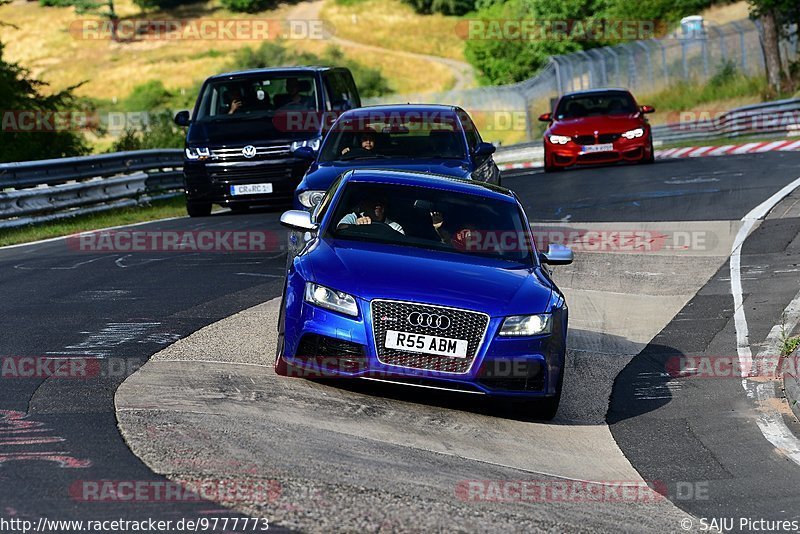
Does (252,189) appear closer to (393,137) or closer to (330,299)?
(393,137)

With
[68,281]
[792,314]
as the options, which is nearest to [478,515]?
[792,314]

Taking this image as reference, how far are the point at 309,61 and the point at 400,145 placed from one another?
275 ft

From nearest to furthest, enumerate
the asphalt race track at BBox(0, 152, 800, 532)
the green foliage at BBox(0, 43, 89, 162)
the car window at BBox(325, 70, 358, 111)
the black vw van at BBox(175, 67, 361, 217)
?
the asphalt race track at BBox(0, 152, 800, 532)
the black vw van at BBox(175, 67, 361, 217)
the car window at BBox(325, 70, 358, 111)
the green foliage at BBox(0, 43, 89, 162)

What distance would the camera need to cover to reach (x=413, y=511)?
19.2 ft

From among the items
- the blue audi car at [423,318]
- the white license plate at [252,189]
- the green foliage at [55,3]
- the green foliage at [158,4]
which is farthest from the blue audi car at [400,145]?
the green foliage at [55,3]

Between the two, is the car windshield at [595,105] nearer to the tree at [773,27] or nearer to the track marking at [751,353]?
the track marking at [751,353]

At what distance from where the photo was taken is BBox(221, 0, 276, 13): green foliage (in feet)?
414

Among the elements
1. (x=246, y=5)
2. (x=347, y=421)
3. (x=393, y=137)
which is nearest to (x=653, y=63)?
(x=393, y=137)

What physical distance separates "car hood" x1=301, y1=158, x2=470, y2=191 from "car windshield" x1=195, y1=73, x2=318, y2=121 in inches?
290

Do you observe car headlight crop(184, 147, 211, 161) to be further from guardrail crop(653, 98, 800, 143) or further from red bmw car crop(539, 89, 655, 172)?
guardrail crop(653, 98, 800, 143)

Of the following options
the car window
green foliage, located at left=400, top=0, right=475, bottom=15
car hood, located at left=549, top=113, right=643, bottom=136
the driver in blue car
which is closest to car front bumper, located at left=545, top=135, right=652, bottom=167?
car hood, located at left=549, top=113, right=643, bottom=136

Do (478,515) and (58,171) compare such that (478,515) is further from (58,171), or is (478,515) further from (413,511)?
(58,171)

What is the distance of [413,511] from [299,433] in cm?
143

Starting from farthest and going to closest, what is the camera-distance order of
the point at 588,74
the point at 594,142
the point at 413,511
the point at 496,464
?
1. the point at 588,74
2. the point at 594,142
3. the point at 496,464
4. the point at 413,511
